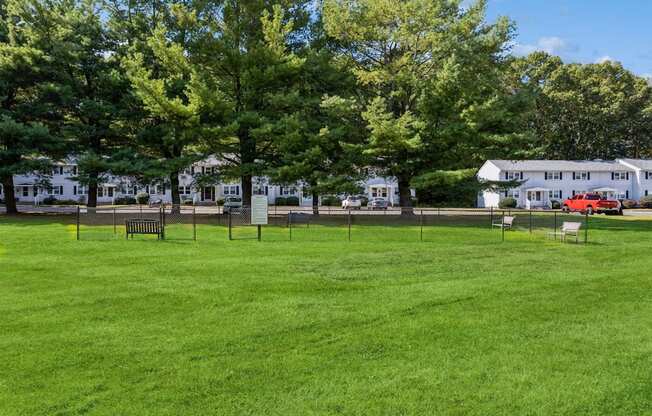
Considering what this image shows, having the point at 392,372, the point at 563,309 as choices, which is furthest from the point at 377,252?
the point at 392,372

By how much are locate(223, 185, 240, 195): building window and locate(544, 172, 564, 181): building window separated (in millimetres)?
37923

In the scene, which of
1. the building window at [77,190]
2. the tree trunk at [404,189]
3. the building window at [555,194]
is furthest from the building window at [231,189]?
the building window at [555,194]

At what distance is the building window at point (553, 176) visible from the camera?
212 feet

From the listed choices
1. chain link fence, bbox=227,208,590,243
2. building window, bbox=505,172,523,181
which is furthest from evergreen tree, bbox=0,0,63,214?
building window, bbox=505,172,523,181

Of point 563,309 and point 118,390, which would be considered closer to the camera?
point 118,390

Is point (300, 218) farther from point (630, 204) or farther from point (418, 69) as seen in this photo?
point (630, 204)

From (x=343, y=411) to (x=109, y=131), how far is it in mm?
34991

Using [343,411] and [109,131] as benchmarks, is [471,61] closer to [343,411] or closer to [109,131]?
[109,131]

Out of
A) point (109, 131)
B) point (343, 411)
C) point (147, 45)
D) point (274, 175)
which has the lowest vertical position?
point (343, 411)

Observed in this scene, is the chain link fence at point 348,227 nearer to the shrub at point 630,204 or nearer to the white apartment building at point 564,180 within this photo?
the shrub at point 630,204

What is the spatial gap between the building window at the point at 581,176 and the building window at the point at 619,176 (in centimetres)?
309

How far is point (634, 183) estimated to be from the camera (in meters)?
65.6

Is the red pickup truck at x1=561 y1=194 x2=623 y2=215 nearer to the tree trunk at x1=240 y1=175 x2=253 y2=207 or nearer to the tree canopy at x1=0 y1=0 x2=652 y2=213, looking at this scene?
the tree canopy at x1=0 y1=0 x2=652 y2=213

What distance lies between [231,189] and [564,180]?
134 feet
